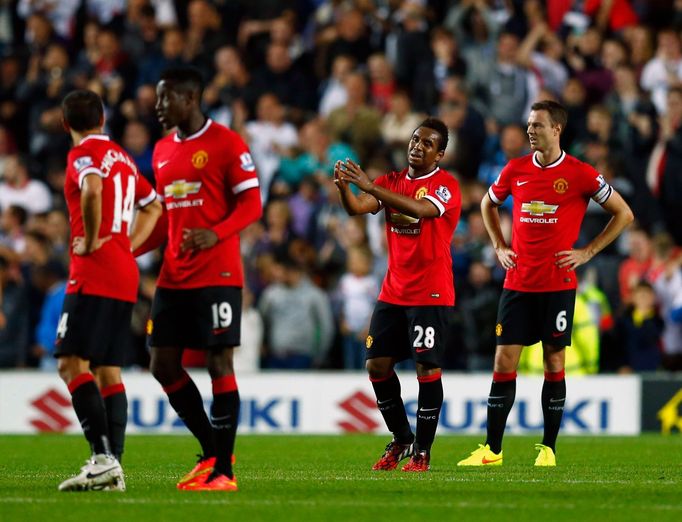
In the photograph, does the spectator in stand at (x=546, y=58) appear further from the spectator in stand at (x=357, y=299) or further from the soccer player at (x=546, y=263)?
the soccer player at (x=546, y=263)

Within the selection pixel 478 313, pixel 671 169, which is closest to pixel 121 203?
pixel 478 313

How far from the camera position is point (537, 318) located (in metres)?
10.9

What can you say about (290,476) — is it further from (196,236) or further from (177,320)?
(196,236)

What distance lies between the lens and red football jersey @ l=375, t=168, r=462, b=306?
33.8 feet

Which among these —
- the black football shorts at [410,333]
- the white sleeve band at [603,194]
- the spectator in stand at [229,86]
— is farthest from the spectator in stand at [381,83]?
the black football shorts at [410,333]

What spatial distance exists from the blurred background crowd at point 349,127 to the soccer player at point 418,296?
242 inches

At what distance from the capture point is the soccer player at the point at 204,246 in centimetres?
838

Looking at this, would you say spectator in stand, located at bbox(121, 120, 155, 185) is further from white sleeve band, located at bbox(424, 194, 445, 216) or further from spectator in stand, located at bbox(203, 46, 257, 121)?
white sleeve band, located at bbox(424, 194, 445, 216)

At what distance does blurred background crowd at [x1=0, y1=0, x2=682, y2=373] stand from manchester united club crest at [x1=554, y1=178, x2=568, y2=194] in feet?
18.3

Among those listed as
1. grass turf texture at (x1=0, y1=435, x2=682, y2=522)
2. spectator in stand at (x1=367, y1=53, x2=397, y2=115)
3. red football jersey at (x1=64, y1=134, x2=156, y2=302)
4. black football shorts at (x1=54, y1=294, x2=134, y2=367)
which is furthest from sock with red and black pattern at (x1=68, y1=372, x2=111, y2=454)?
spectator in stand at (x1=367, y1=53, x2=397, y2=115)

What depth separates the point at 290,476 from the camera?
32.0 ft

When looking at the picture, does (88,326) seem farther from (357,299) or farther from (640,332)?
(640,332)

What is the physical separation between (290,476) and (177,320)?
1.67 meters

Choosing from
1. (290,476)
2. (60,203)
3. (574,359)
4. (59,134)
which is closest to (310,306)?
(574,359)
